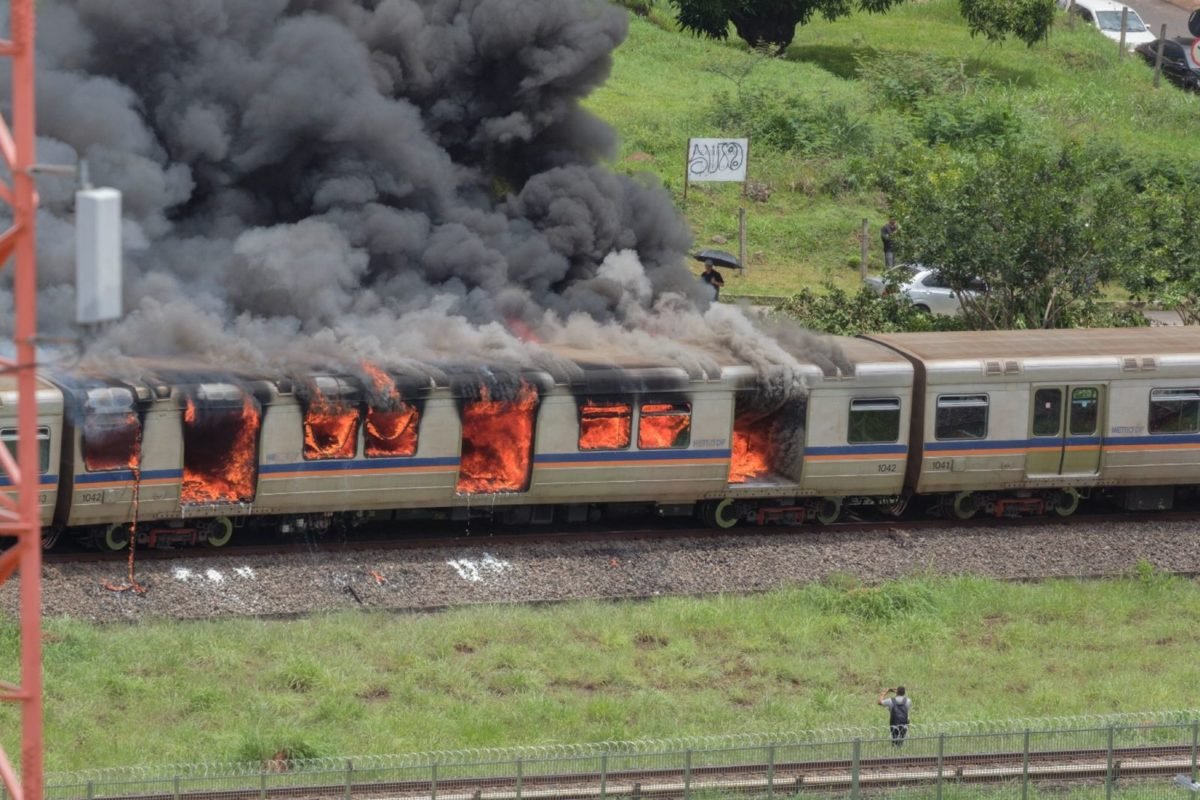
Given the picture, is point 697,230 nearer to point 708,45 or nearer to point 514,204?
point 514,204

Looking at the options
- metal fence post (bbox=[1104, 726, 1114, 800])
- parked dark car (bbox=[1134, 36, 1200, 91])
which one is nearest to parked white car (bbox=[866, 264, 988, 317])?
metal fence post (bbox=[1104, 726, 1114, 800])

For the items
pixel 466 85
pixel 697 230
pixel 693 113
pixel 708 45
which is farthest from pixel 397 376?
pixel 708 45

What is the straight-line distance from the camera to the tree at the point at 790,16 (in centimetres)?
4919

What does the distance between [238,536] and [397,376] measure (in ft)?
9.41

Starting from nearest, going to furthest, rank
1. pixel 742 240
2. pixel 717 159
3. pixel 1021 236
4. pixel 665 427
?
pixel 665 427
pixel 1021 236
pixel 717 159
pixel 742 240

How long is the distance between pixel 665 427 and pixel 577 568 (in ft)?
6.91

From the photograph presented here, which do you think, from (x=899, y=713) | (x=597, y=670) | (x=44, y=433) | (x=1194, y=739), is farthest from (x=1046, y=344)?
(x=44, y=433)

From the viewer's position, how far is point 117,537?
2136 centimetres

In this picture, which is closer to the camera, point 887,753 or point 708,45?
point 887,753

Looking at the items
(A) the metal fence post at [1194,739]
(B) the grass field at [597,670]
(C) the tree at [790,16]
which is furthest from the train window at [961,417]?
(C) the tree at [790,16]

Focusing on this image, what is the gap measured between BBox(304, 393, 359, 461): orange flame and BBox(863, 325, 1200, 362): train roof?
24.2ft

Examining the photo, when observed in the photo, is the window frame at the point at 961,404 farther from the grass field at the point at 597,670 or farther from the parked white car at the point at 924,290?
the parked white car at the point at 924,290

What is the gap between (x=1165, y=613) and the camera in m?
21.9

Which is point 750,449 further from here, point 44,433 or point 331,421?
point 44,433
